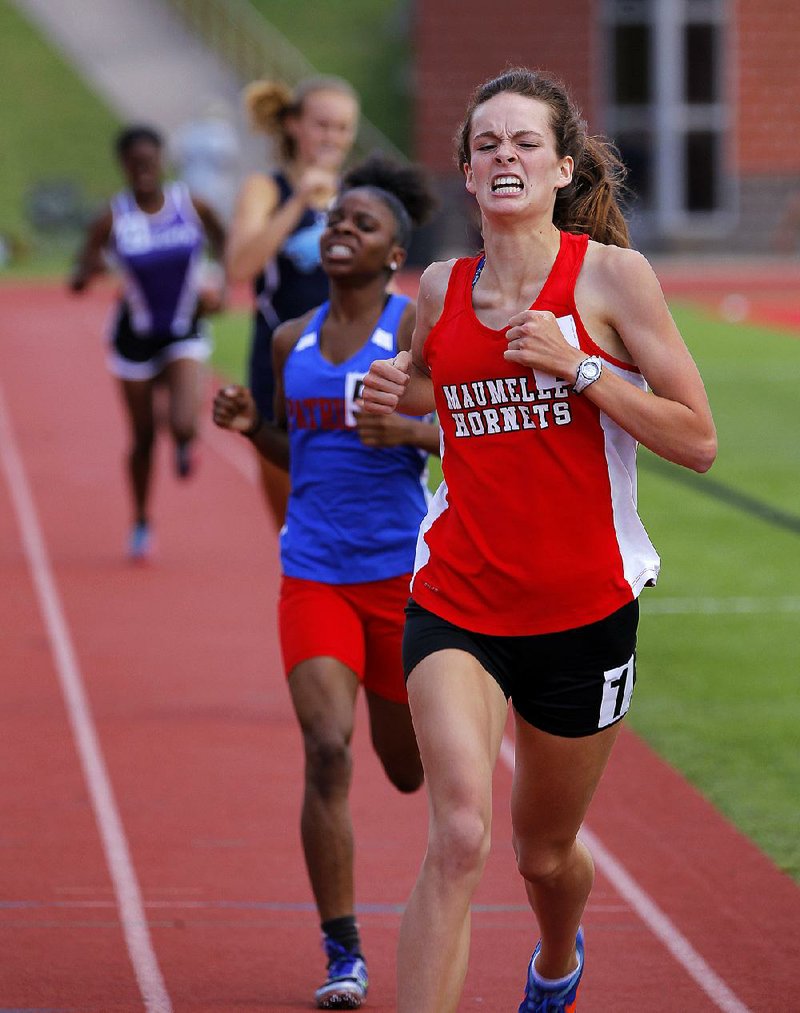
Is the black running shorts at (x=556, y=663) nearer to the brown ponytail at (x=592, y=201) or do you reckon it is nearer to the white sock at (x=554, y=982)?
the white sock at (x=554, y=982)

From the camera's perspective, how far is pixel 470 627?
4219 millimetres

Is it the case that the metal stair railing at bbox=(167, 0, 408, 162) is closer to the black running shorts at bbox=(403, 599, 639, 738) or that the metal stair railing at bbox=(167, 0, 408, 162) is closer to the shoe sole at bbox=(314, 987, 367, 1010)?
the shoe sole at bbox=(314, 987, 367, 1010)

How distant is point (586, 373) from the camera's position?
4.04 metres

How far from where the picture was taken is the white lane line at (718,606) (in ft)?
34.6

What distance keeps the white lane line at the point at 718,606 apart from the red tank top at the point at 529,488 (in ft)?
20.7

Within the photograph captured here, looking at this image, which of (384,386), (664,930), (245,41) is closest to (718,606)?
(664,930)

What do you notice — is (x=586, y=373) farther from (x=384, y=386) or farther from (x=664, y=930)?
(x=664, y=930)

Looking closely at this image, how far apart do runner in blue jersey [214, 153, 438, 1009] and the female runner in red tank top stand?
772mm

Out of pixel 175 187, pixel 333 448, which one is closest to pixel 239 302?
pixel 175 187

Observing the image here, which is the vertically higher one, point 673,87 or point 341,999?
point 341,999

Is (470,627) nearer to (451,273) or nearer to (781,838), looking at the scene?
(451,273)

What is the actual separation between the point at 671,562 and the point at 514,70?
25.6 feet

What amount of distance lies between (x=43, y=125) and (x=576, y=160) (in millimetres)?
42846

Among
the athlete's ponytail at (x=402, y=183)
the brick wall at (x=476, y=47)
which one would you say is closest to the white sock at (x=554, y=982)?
the athlete's ponytail at (x=402, y=183)
